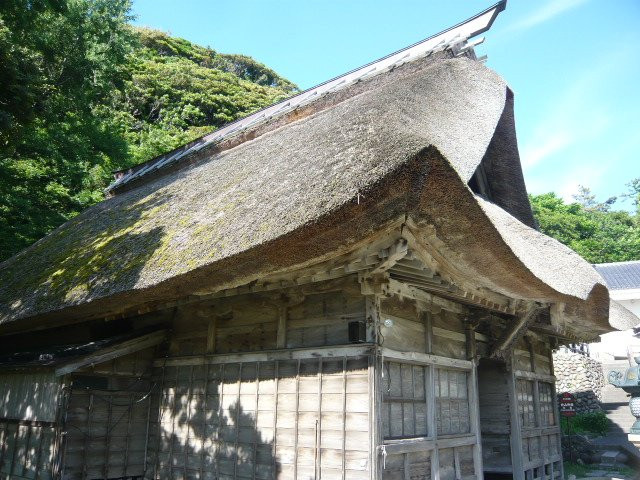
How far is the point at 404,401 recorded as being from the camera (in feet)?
14.9

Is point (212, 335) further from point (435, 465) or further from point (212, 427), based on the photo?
point (435, 465)

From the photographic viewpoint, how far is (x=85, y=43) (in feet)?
39.7

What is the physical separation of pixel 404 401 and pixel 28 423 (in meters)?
4.00

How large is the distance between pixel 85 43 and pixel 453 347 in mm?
11463

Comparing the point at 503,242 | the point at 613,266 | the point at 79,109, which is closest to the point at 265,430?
the point at 503,242

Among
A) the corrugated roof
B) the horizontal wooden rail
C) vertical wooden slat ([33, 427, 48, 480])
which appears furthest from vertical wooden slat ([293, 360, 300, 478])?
the corrugated roof

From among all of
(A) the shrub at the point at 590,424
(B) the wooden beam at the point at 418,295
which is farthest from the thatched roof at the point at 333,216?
(A) the shrub at the point at 590,424

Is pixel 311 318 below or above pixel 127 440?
above

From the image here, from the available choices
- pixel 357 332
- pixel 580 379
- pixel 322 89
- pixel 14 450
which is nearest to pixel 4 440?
pixel 14 450

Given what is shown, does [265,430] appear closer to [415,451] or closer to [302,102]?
[415,451]

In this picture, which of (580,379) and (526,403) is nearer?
(526,403)

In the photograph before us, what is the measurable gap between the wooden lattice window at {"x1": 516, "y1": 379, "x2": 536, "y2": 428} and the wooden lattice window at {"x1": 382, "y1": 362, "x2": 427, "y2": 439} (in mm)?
2745

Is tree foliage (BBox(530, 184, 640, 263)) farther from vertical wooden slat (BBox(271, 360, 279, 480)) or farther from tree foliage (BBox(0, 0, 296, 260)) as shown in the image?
vertical wooden slat (BBox(271, 360, 279, 480))

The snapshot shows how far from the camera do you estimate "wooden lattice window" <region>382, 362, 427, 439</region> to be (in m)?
4.34
